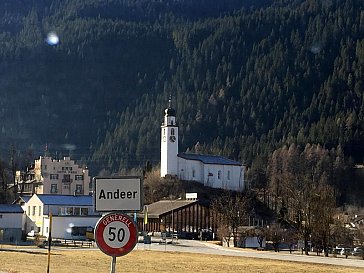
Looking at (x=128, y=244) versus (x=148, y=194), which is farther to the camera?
(x=148, y=194)

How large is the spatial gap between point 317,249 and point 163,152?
71520 mm

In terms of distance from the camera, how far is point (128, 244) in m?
11.0

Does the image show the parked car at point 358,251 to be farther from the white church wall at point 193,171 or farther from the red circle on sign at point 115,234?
the white church wall at point 193,171

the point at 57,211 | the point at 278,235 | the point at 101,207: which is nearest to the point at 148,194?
the point at 57,211

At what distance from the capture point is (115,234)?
11.0 meters

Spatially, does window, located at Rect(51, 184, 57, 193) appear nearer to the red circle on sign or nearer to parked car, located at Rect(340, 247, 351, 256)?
parked car, located at Rect(340, 247, 351, 256)

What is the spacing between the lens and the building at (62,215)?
89875 millimetres

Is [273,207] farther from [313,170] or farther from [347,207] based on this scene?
[313,170]

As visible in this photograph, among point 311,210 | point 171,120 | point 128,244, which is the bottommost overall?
point 128,244

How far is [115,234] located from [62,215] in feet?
267

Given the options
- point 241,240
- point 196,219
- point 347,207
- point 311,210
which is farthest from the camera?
point 347,207

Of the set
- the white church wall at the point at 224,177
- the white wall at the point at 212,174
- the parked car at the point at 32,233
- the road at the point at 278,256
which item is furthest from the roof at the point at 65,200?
the white church wall at the point at 224,177

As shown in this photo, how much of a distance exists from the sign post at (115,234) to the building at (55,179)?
123896 mm

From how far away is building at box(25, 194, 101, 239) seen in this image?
89.9m
